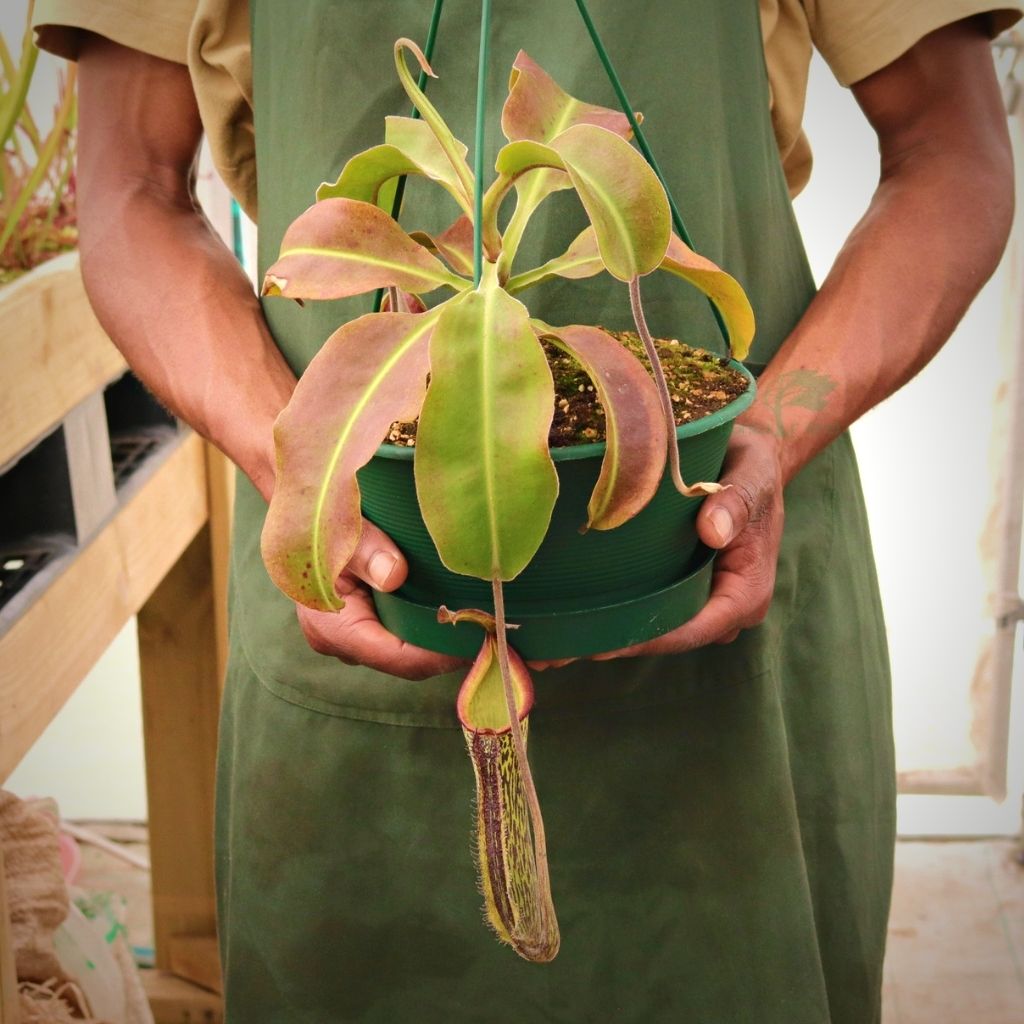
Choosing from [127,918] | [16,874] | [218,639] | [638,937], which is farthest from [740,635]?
[127,918]

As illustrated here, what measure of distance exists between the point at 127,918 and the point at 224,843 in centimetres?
101

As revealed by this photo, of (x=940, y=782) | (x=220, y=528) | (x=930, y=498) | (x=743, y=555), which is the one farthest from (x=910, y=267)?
(x=940, y=782)

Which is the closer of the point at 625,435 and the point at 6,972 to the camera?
the point at 625,435

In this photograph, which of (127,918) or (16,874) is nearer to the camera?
(16,874)

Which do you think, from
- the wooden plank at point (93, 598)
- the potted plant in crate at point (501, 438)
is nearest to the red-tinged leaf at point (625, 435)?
the potted plant in crate at point (501, 438)

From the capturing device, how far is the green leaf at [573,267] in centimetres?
48

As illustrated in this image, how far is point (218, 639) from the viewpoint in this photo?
1.31 metres

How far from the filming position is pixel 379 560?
0.49 m

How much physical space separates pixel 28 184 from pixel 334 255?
0.72 meters

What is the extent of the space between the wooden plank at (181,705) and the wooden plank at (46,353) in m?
0.37

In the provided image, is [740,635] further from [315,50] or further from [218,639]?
[218,639]

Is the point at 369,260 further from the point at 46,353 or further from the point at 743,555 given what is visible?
the point at 46,353

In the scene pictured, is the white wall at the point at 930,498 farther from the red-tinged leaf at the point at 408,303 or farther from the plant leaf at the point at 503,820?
the plant leaf at the point at 503,820

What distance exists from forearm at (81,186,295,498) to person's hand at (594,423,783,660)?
260 millimetres
